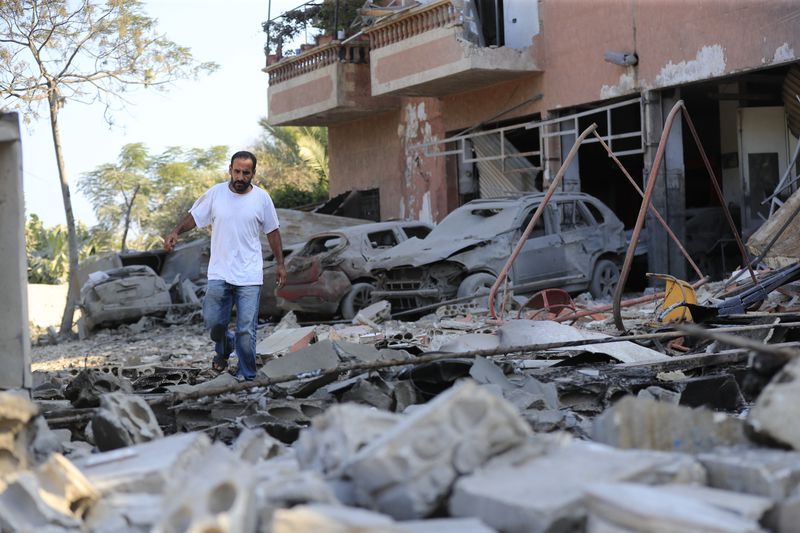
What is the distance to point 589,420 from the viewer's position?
17.2 feet

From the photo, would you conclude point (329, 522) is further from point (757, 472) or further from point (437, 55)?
point (437, 55)

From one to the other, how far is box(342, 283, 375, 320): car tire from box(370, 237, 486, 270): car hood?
745 millimetres

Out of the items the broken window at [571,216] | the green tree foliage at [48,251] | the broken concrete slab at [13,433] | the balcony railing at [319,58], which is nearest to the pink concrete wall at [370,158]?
the balcony railing at [319,58]

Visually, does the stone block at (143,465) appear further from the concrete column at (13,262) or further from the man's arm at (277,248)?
the man's arm at (277,248)

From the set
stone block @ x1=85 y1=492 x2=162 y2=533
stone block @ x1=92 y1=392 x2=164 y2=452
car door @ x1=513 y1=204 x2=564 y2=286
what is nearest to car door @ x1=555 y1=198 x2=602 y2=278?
car door @ x1=513 y1=204 x2=564 y2=286

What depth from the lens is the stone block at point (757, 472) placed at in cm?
284

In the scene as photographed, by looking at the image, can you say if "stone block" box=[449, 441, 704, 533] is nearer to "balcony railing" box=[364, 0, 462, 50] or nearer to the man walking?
the man walking

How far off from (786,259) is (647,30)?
29.8 feet

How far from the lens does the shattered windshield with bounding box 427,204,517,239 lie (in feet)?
45.8

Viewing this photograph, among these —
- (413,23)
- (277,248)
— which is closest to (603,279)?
(277,248)

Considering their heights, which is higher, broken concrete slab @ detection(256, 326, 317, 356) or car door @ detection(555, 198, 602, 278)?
car door @ detection(555, 198, 602, 278)

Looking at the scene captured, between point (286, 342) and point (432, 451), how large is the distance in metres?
6.77

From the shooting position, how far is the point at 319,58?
25.2 meters

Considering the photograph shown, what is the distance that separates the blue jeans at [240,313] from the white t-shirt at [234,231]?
74 mm
